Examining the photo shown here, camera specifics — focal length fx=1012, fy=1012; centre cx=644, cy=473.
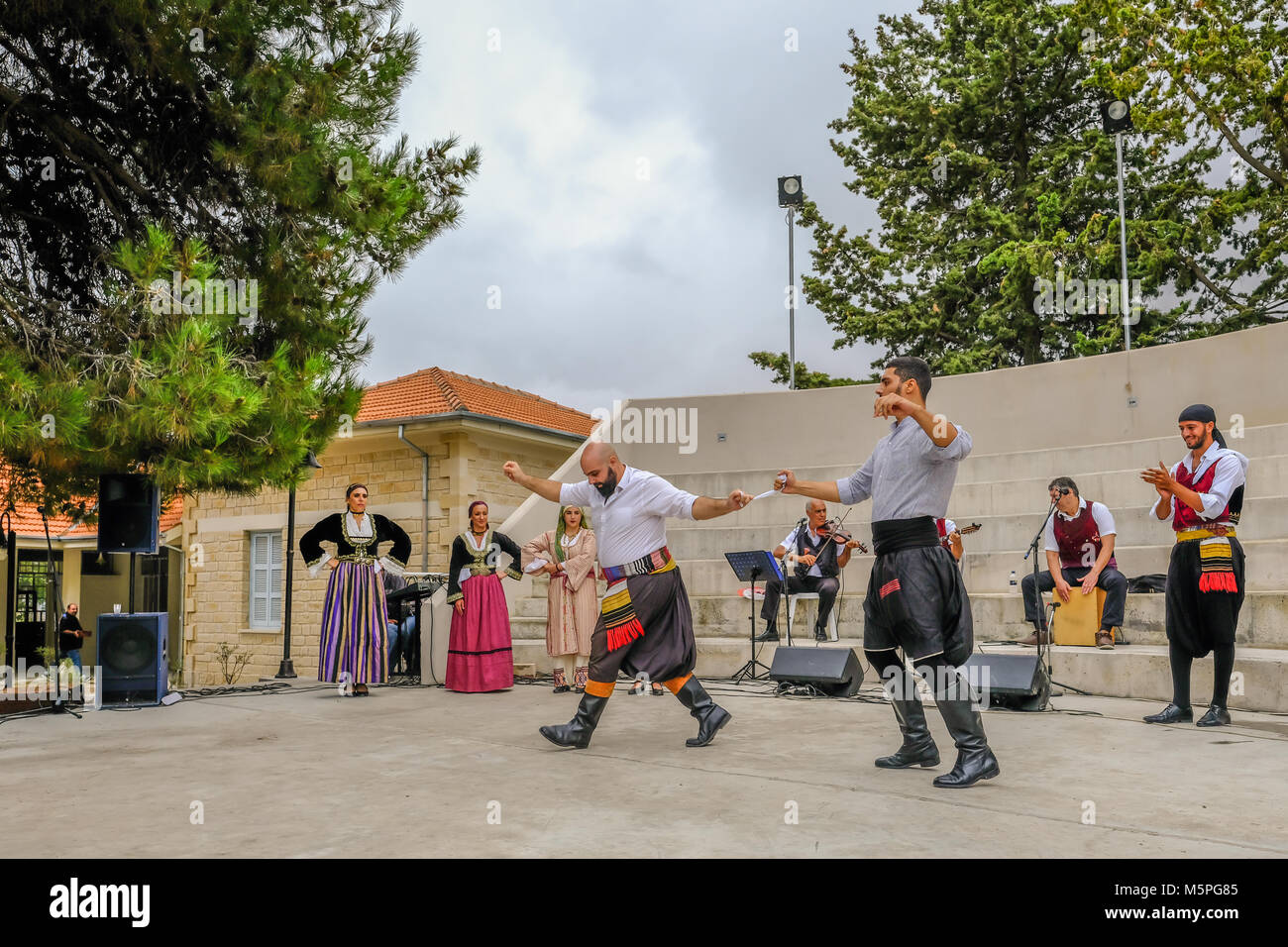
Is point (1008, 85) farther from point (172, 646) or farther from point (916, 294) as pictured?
point (172, 646)

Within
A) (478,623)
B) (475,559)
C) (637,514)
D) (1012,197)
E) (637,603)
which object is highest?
(1012,197)

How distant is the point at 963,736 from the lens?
446 cm

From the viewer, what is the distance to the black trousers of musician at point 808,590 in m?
9.63

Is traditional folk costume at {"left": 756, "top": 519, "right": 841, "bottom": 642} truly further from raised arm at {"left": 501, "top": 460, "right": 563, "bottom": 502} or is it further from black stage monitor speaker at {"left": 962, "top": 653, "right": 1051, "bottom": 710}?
raised arm at {"left": 501, "top": 460, "right": 563, "bottom": 502}

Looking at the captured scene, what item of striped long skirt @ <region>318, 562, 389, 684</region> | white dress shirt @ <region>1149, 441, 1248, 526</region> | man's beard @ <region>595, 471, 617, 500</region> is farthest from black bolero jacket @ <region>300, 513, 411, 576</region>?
white dress shirt @ <region>1149, 441, 1248, 526</region>

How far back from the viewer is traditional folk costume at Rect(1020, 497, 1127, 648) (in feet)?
26.8

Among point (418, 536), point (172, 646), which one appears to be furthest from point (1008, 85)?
point (172, 646)

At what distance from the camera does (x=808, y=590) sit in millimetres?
9875

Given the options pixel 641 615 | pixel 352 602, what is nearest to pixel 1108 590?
pixel 641 615

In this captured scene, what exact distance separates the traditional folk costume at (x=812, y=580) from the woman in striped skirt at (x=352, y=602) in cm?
356

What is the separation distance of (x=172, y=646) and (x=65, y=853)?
1878 centimetres

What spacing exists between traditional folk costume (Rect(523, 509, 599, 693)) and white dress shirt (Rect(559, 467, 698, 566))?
3.27 m

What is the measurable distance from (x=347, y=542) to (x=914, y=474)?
571 centimetres

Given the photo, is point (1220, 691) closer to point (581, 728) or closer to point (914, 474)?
point (914, 474)
